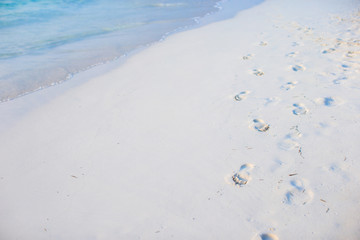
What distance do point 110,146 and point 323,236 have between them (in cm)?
204

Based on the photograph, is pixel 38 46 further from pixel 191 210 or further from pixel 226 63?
pixel 191 210

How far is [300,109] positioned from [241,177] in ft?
4.16

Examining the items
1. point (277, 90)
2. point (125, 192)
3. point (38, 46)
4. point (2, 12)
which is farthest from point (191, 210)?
point (2, 12)

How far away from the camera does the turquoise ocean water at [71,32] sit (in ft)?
14.1

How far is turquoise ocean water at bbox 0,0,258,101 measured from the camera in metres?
4.29

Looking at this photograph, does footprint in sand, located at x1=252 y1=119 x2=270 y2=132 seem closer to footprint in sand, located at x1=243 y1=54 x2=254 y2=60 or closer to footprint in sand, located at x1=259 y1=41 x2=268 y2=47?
footprint in sand, located at x1=243 y1=54 x2=254 y2=60

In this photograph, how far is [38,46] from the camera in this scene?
5605 mm

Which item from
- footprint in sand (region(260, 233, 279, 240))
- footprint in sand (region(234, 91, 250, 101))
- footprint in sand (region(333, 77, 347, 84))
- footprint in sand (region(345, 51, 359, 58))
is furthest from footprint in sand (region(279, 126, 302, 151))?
footprint in sand (region(345, 51, 359, 58))

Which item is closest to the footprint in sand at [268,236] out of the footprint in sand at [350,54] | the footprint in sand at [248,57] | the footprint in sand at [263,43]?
the footprint in sand at [248,57]

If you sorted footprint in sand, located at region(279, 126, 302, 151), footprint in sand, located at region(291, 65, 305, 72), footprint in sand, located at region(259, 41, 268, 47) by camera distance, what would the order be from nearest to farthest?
1. footprint in sand, located at region(279, 126, 302, 151)
2. footprint in sand, located at region(291, 65, 305, 72)
3. footprint in sand, located at region(259, 41, 268, 47)

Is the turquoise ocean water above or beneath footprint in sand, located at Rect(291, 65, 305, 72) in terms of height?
above

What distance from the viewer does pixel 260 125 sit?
97.7 inches

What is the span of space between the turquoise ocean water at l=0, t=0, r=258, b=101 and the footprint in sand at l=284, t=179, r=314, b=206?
392cm

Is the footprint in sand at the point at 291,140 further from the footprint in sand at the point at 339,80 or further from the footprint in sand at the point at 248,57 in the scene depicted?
the footprint in sand at the point at 248,57
